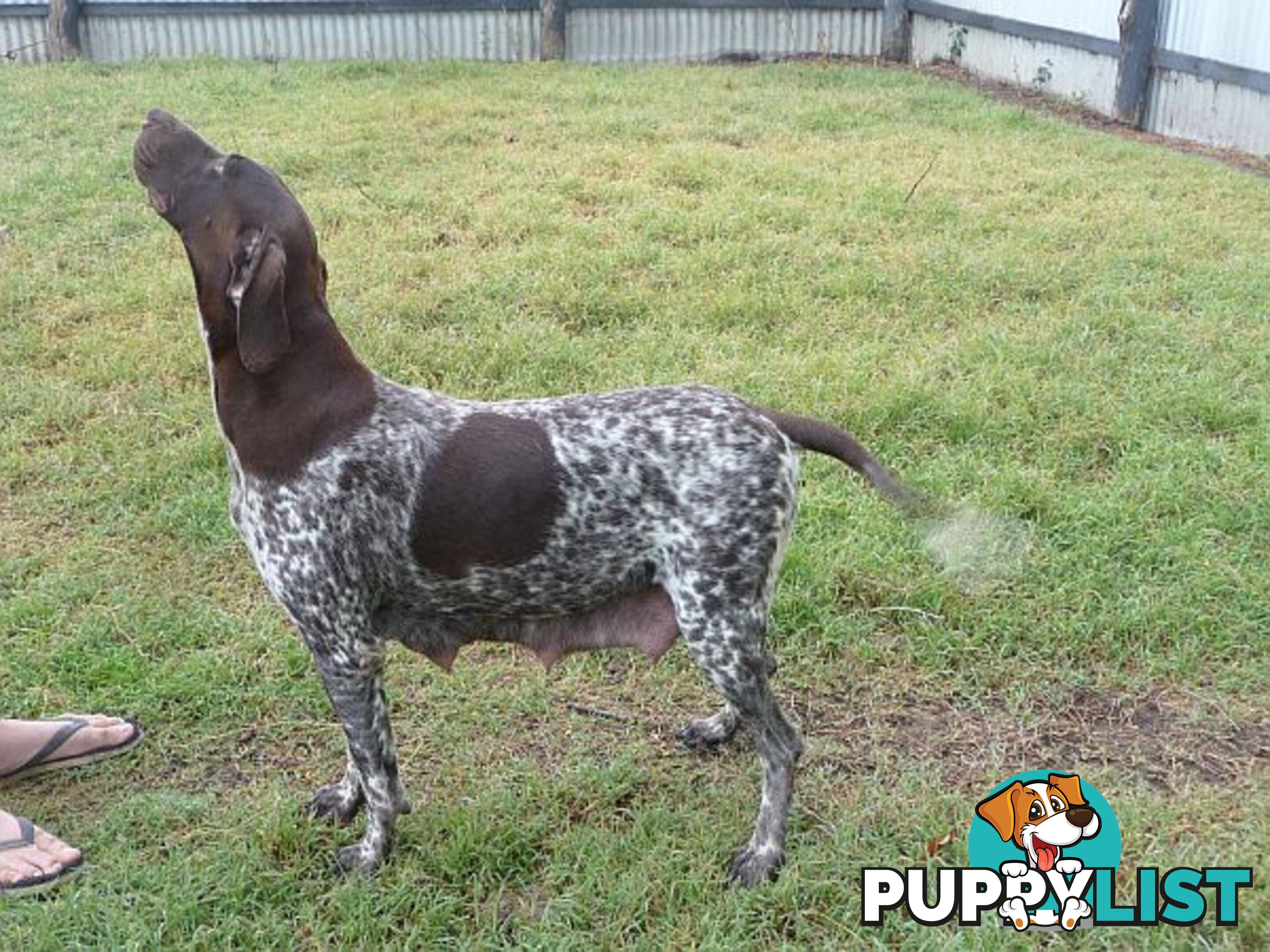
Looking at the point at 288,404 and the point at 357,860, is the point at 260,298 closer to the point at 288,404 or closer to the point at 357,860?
the point at 288,404

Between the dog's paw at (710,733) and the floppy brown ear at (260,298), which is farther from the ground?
the floppy brown ear at (260,298)

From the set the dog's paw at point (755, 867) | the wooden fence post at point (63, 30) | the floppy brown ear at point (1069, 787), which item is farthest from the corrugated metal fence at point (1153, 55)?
the dog's paw at point (755, 867)

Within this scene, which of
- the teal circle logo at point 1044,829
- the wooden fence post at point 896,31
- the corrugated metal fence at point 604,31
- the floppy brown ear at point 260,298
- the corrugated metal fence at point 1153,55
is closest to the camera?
the floppy brown ear at point 260,298

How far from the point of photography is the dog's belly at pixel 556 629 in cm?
358

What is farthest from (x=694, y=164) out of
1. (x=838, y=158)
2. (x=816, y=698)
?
(x=816, y=698)

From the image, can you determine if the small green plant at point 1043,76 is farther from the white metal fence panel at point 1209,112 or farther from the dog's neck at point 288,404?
the dog's neck at point 288,404

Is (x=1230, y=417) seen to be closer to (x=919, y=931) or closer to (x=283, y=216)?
(x=919, y=931)

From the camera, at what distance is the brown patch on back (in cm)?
339

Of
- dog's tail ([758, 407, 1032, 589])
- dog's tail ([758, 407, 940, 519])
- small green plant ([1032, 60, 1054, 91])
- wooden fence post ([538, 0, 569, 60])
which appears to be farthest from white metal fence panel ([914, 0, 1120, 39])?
dog's tail ([758, 407, 940, 519])

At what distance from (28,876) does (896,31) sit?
1298 centimetres

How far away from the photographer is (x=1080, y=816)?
356cm

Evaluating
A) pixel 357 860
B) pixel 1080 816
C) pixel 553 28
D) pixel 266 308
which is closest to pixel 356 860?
pixel 357 860

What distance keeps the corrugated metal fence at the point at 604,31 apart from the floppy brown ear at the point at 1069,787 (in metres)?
9.42

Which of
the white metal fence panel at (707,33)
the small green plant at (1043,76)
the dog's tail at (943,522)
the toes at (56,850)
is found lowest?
the toes at (56,850)
